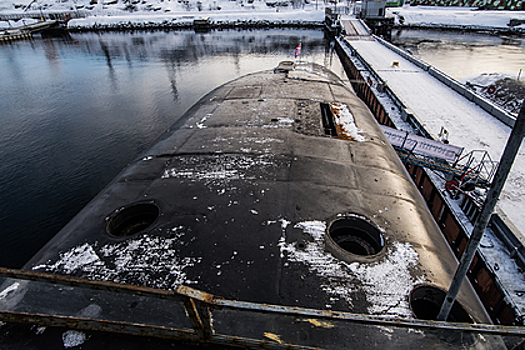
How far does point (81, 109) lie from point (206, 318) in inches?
999

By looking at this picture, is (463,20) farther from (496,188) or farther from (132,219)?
(132,219)

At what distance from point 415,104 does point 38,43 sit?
2588 inches

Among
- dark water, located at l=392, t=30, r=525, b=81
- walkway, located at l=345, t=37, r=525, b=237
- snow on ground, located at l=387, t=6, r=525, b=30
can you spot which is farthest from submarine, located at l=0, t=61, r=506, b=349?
snow on ground, located at l=387, t=6, r=525, b=30

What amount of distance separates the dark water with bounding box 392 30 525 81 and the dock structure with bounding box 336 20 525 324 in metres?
10.0

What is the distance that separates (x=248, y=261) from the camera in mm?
4438

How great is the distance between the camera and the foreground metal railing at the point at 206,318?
7.67 ft

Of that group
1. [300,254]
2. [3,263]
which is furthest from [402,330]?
[3,263]

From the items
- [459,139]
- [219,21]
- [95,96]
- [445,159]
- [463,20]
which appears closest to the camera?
[445,159]

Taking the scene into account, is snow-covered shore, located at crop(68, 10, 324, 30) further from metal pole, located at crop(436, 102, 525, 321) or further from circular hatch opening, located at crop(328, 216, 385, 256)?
metal pole, located at crop(436, 102, 525, 321)

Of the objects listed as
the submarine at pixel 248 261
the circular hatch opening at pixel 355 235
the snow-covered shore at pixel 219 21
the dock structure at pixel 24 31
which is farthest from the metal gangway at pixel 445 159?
the dock structure at pixel 24 31

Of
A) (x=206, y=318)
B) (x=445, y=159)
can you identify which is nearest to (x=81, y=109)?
(x=445, y=159)

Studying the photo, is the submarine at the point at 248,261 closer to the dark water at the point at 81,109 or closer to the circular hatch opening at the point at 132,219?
the circular hatch opening at the point at 132,219

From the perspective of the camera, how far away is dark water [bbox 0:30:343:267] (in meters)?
14.1

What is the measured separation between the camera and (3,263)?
11453 millimetres
